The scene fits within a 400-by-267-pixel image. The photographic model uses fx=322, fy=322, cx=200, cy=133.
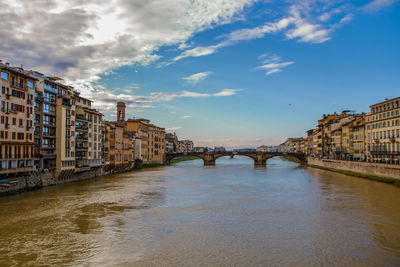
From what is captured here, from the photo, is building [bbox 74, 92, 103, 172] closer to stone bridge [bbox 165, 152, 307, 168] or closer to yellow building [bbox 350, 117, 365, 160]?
stone bridge [bbox 165, 152, 307, 168]

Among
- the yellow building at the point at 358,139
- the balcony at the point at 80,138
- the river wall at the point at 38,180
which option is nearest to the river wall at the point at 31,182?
the river wall at the point at 38,180

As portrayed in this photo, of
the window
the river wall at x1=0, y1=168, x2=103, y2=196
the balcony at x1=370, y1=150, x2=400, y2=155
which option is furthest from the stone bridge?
the window

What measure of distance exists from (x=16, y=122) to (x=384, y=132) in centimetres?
5093

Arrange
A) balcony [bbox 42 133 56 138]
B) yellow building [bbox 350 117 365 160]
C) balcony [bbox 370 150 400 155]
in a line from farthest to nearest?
yellow building [bbox 350 117 365 160] < balcony [bbox 370 150 400 155] < balcony [bbox 42 133 56 138]

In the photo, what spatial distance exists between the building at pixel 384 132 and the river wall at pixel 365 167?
1.96 metres

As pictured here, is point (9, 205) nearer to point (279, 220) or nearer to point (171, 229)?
point (171, 229)

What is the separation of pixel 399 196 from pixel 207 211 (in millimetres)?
19488

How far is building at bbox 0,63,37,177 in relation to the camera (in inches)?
1226

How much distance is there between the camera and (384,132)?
50.6 meters

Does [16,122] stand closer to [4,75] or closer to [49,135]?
[4,75]

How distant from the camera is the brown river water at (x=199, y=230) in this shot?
50.4 feet

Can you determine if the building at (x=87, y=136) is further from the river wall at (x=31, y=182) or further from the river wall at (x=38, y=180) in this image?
the river wall at (x=31, y=182)

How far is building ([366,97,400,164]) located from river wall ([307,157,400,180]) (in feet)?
6.44

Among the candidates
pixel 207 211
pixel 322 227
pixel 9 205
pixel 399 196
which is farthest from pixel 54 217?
pixel 399 196
